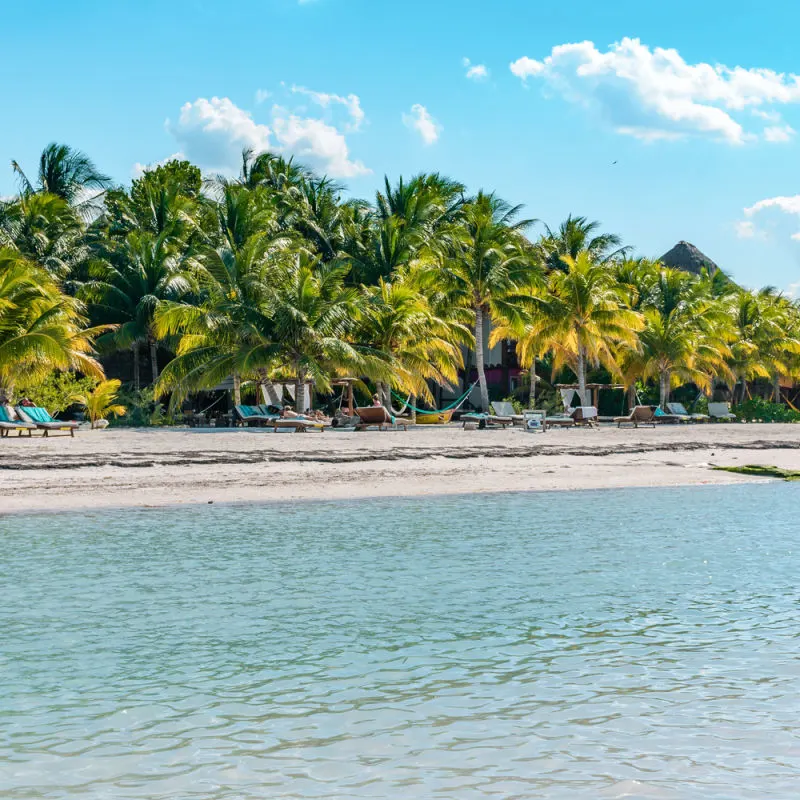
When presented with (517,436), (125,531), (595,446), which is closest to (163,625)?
(125,531)

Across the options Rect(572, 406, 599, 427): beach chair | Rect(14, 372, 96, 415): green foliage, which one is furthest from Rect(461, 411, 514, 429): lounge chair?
Rect(14, 372, 96, 415): green foliage

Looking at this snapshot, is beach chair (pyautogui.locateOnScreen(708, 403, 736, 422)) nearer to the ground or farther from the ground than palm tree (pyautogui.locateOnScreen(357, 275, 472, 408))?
nearer to the ground

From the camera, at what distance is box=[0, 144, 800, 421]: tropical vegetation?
1082 inches

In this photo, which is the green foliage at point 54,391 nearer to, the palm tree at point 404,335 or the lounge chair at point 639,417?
the palm tree at point 404,335

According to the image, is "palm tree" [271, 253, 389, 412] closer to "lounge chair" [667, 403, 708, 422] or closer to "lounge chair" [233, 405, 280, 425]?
"lounge chair" [233, 405, 280, 425]

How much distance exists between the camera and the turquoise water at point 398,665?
378 centimetres

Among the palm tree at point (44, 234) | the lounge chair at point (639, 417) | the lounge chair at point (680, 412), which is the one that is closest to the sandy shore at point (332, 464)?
the lounge chair at point (639, 417)

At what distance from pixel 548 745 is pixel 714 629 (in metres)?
2.43

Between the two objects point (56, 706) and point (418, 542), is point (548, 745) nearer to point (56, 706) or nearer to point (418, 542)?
point (56, 706)

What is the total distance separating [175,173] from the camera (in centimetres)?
4609

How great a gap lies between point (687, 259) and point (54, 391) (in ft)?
139

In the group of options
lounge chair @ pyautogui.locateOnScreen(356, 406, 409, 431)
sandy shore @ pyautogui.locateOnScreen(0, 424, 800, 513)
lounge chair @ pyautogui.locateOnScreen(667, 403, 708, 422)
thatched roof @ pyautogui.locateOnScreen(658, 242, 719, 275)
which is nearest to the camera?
sandy shore @ pyautogui.locateOnScreen(0, 424, 800, 513)

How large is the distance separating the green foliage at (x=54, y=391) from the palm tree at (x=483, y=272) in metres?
11.8

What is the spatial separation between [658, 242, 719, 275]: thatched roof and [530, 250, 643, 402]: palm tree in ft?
87.1
